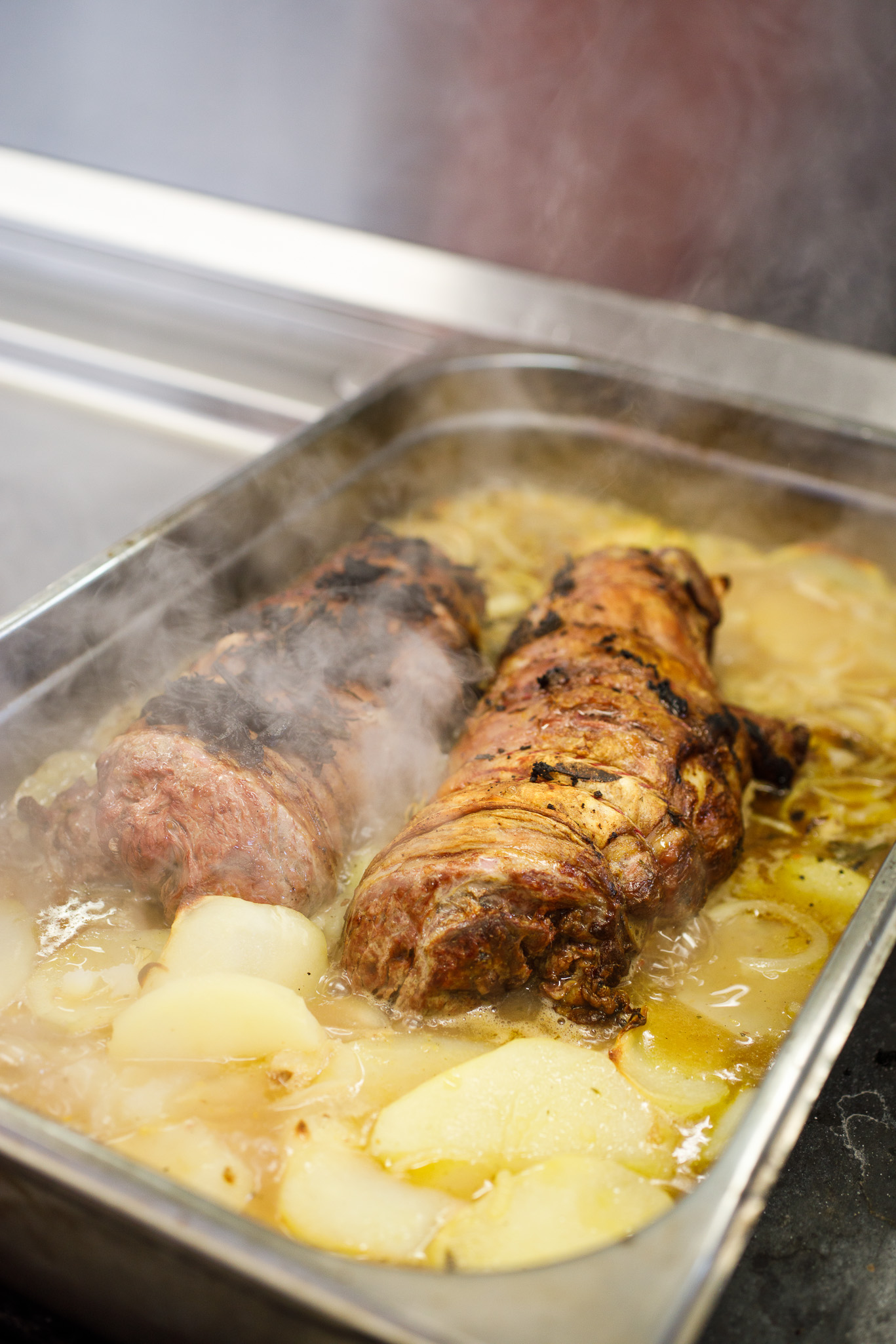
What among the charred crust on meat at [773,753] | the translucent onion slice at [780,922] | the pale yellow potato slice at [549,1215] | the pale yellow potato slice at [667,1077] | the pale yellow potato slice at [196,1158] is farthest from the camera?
the charred crust on meat at [773,753]

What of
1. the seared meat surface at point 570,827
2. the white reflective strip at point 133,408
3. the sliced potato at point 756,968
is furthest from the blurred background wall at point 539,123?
the sliced potato at point 756,968

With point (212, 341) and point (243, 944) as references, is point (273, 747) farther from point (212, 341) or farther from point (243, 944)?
point (212, 341)

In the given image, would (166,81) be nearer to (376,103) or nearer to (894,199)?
(376,103)

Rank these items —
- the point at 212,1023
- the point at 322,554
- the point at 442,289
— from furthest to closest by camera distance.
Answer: the point at 442,289 → the point at 322,554 → the point at 212,1023

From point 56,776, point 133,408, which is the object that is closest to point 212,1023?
point 56,776

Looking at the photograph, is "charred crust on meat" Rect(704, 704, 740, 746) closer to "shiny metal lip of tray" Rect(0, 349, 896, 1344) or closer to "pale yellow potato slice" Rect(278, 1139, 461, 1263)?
"shiny metal lip of tray" Rect(0, 349, 896, 1344)

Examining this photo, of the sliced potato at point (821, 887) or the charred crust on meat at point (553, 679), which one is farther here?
the charred crust on meat at point (553, 679)

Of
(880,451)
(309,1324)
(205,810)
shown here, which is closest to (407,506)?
(880,451)

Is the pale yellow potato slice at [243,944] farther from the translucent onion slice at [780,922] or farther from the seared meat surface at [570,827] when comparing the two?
the translucent onion slice at [780,922]
